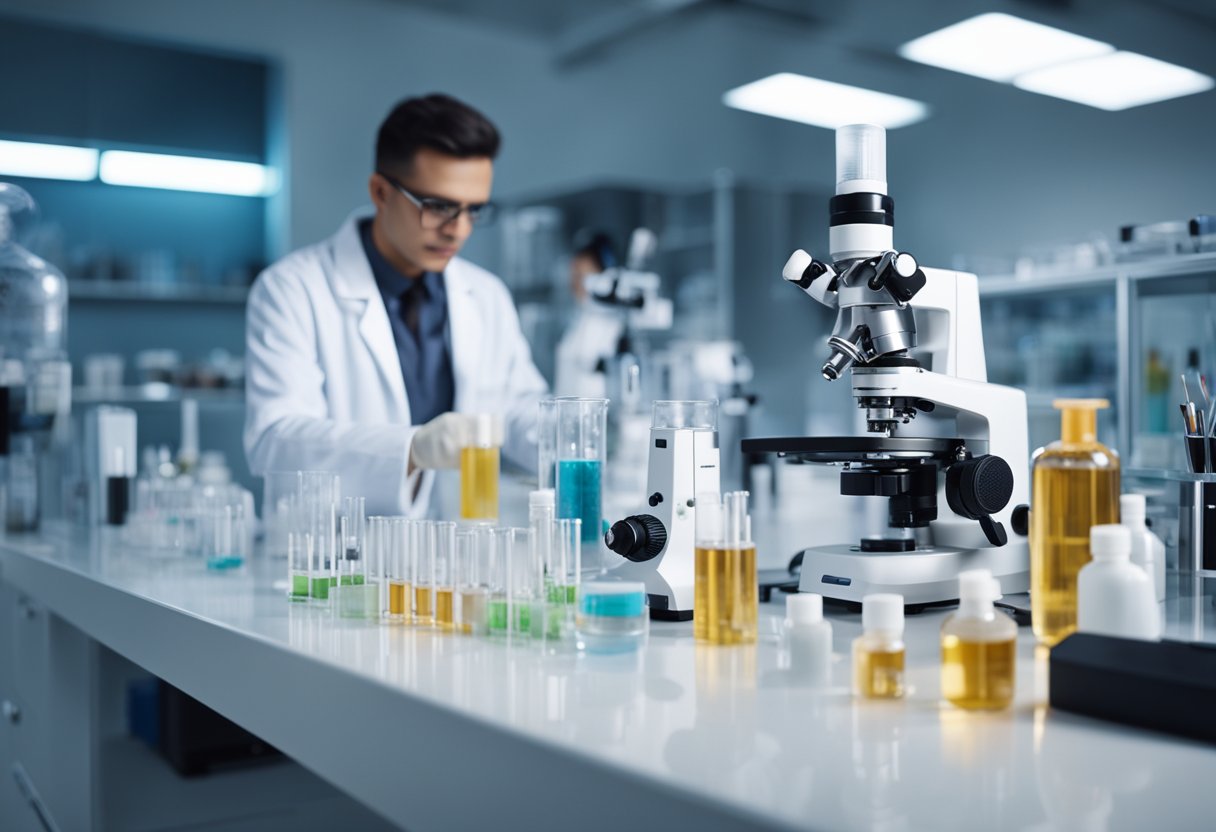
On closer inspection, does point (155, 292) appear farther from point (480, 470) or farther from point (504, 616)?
point (504, 616)

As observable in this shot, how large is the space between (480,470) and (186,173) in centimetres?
458

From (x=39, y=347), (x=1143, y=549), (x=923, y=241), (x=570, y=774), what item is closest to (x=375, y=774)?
(x=570, y=774)

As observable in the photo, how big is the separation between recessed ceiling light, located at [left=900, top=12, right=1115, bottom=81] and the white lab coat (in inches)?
79.5

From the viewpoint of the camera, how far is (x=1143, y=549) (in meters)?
1.04

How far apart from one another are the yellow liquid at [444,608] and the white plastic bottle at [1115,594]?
59 cm

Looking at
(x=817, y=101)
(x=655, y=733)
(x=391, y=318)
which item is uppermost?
(x=817, y=101)

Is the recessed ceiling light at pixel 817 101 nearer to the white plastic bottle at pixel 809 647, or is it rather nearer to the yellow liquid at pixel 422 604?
the yellow liquid at pixel 422 604

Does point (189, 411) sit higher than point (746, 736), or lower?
higher

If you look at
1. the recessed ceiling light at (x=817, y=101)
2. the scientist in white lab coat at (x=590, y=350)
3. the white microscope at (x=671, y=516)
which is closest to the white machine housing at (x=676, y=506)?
the white microscope at (x=671, y=516)

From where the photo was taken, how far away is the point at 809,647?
856 mm

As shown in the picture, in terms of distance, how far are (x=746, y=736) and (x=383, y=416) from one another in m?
1.58

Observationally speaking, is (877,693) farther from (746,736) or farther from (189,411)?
(189,411)

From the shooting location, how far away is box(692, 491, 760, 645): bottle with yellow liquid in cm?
100

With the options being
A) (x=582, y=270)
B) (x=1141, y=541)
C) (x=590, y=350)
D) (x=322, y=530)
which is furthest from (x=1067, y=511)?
(x=582, y=270)
